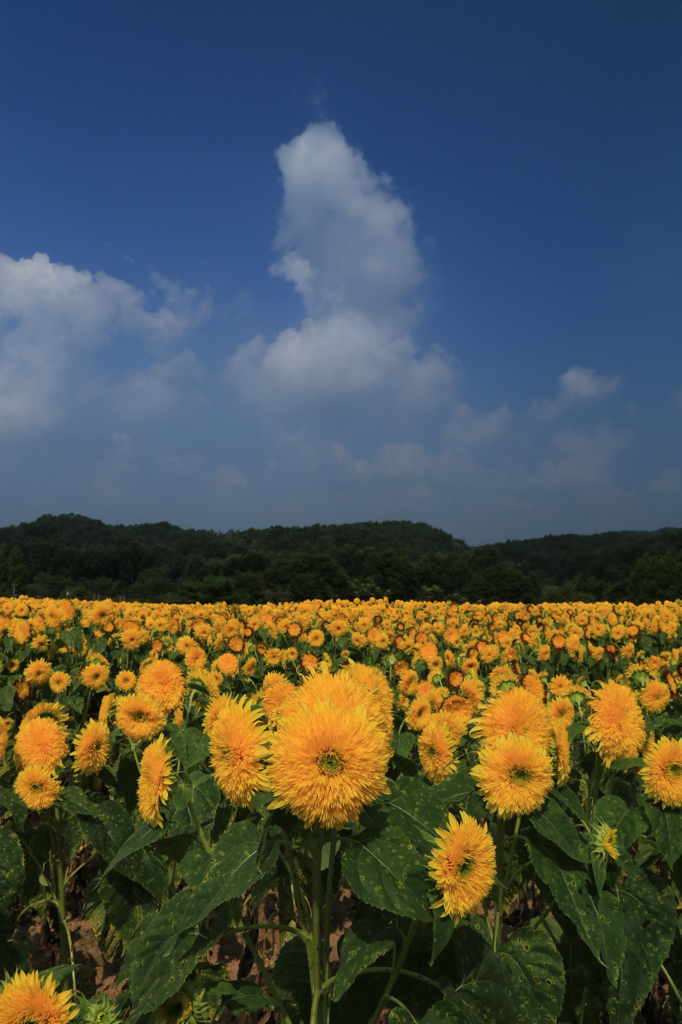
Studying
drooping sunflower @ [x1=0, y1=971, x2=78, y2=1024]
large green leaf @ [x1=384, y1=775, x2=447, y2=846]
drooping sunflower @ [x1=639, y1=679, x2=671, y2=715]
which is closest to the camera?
drooping sunflower @ [x1=0, y1=971, x2=78, y2=1024]

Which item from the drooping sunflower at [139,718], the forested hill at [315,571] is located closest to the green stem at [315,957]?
the drooping sunflower at [139,718]

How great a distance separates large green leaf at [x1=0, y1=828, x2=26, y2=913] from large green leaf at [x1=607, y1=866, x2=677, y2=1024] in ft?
6.38

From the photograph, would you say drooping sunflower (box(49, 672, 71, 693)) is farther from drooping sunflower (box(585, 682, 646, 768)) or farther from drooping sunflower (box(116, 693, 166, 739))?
drooping sunflower (box(585, 682, 646, 768))

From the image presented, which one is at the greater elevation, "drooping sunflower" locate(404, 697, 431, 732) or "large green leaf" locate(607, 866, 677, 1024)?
"drooping sunflower" locate(404, 697, 431, 732)

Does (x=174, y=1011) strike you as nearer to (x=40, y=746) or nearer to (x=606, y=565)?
(x=40, y=746)

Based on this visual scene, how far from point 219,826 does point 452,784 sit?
1.17 metres

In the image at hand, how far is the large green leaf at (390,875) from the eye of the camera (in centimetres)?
112

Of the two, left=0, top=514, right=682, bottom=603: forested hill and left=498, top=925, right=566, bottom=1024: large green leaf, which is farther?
left=0, top=514, right=682, bottom=603: forested hill

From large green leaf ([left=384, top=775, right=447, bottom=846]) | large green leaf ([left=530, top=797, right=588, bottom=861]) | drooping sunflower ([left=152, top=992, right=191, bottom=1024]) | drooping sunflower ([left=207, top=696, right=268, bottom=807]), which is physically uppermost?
drooping sunflower ([left=207, top=696, right=268, bottom=807])

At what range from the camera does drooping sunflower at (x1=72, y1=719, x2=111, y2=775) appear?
2.21m

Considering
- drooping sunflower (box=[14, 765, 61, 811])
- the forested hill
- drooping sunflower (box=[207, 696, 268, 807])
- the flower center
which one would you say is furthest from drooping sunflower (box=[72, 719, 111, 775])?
the forested hill

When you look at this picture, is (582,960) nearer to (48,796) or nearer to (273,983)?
(273,983)

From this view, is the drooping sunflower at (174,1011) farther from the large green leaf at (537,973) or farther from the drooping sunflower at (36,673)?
the drooping sunflower at (36,673)

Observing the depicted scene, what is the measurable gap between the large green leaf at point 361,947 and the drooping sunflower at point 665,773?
1.00 m
